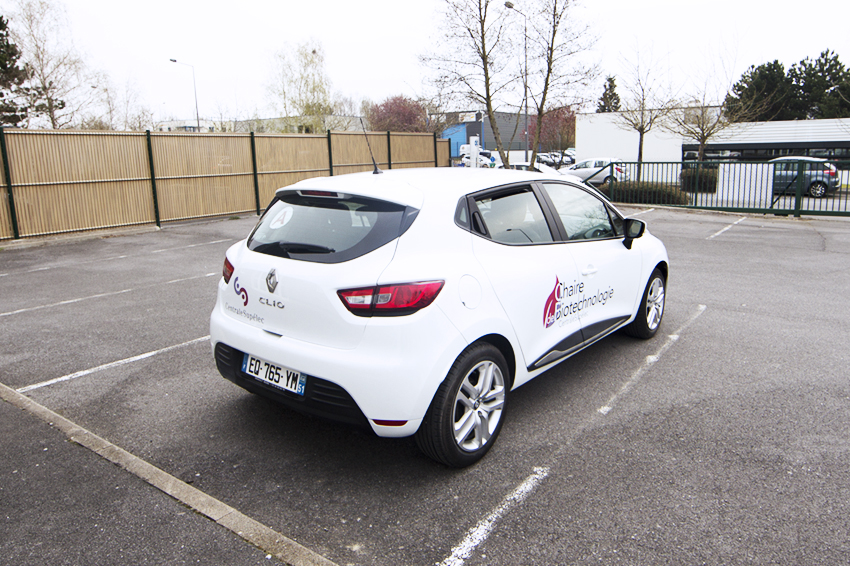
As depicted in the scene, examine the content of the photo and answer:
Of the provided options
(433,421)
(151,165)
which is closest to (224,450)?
(433,421)

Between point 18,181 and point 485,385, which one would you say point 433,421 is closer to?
point 485,385

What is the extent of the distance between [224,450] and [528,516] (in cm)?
181

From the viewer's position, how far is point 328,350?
3.05 m

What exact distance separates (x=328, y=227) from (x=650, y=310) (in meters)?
3.50

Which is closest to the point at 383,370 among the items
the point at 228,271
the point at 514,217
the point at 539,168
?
the point at 228,271

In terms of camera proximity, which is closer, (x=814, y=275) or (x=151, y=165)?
(x=814, y=275)

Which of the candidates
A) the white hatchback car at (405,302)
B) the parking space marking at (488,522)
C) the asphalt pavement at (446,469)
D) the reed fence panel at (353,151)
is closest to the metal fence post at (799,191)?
the asphalt pavement at (446,469)

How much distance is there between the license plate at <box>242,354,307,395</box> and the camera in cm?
318

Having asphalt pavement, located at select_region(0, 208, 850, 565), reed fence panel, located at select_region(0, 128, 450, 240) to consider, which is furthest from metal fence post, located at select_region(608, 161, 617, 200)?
asphalt pavement, located at select_region(0, 208, 850, 565)

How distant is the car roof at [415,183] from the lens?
3.35m

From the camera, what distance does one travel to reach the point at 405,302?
296 cm

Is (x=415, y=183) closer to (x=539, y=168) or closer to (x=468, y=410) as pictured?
(x=468, y=410)

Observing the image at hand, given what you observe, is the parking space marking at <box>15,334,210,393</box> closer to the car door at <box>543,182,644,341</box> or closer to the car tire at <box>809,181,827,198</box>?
the car door at <box>543,182,644,341</box>

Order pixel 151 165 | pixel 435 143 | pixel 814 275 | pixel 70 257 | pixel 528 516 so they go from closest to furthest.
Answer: pixel 528 516 → pixel 814 275 → pixel 70 257 → pixel 151 165 → pixel 435 143
